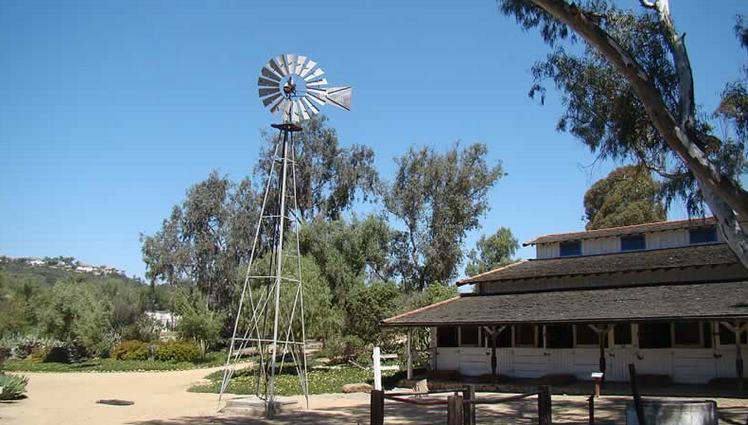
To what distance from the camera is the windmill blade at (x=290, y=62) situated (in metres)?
20.2

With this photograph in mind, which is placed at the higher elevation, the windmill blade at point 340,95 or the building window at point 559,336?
the windmill blade at point 340,95

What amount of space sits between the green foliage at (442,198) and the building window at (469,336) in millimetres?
20000

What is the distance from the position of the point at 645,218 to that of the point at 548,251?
22.6 meters

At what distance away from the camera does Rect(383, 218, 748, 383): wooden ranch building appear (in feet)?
72.1

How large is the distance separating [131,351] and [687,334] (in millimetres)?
34563

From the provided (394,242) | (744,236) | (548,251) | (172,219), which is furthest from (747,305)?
(172,219)

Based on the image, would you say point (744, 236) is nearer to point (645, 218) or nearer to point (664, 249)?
point (664, 249)

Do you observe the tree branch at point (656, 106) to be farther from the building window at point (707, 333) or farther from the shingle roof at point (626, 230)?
the shingle roof at point (626, 230)

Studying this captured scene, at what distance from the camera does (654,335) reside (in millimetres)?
23406

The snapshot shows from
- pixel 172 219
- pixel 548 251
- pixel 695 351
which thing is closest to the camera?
pixel 695 351

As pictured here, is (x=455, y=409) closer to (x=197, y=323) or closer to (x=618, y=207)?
(x=197, y=323)

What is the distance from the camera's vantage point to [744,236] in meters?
13.5

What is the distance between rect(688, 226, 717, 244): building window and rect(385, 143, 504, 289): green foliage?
20363 mm

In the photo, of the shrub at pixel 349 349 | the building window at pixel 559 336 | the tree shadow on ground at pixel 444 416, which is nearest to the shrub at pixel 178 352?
the shrub at pixel 349 349
